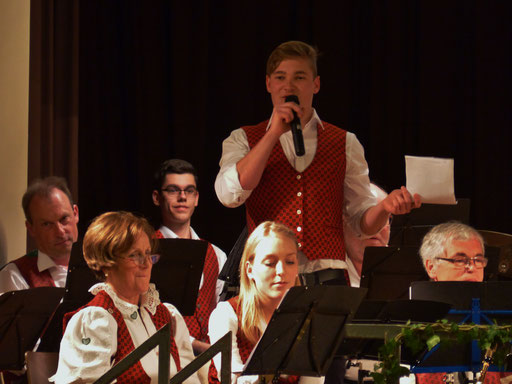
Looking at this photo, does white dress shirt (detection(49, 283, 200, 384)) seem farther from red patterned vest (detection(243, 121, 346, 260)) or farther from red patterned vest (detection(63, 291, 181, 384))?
red patterned vest (detection(243, 121, 346, 260))

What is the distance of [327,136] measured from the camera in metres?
3.62

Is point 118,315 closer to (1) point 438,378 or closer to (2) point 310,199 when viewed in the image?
(2) point 310,199

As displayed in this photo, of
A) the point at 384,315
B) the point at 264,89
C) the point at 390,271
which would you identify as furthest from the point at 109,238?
the point at 264,89

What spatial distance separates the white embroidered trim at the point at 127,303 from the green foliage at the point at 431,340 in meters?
0.84

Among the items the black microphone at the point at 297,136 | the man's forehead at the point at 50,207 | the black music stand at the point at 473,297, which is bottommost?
the black music stand at the point at 473,297

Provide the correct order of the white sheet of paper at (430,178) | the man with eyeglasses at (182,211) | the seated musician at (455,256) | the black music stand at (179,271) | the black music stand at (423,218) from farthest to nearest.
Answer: the man with eyeglasses at (182,211) < the black music stand at (423,218) < the seated musician at (455,256) < the black music stand at (179,271) < the white sheet of paper at (430,178)

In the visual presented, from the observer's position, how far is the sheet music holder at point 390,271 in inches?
155

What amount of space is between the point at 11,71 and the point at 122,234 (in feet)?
7.11

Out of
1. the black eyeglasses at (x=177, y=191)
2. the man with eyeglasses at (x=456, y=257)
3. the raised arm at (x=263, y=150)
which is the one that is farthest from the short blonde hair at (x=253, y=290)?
the black eyeglasses at (x=177, y=191)

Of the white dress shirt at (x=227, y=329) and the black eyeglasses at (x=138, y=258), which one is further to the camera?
the white dress shirt at (x=227, y=329)

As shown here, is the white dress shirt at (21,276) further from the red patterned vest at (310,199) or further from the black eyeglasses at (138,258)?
the black eyeglasses at (138,258)

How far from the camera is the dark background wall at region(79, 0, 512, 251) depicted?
18.0 feet

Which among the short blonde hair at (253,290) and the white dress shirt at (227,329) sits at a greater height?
the short blonde hair at (253,290)

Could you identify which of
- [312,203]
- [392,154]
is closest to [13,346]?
[312,203]
